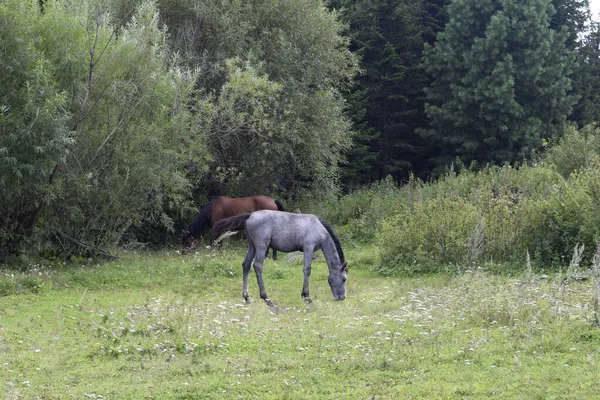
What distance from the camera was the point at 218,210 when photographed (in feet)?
65.8

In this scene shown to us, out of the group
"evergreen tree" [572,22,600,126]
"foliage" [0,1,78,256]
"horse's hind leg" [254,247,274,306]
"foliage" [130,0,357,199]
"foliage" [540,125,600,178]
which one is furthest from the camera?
"evergreen tree" [572,22,600,126]

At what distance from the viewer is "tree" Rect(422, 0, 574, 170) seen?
3394cm

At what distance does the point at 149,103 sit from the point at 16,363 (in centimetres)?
911

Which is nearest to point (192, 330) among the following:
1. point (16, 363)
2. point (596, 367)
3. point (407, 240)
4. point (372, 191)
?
point (16, 363)

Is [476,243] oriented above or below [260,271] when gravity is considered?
above

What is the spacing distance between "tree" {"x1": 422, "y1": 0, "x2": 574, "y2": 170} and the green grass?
848 inches

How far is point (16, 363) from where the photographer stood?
896cm

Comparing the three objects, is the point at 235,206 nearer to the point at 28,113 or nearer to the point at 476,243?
the point at 28,113

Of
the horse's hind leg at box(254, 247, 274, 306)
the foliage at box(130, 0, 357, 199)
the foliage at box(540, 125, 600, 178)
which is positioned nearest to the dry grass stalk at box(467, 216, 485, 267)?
the horse's hind leg at box(254, 247, 274, 306)

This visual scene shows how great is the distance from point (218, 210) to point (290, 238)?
7.15 m

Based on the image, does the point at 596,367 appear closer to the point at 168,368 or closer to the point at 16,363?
the point at 168,368

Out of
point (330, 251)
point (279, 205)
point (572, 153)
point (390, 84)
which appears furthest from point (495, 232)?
point (390, 84)

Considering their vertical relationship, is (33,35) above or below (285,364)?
above

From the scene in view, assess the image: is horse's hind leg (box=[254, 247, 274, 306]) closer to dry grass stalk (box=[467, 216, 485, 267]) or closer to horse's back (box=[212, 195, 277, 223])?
dry grass stalk (box=[467, 216, 485, 267])
